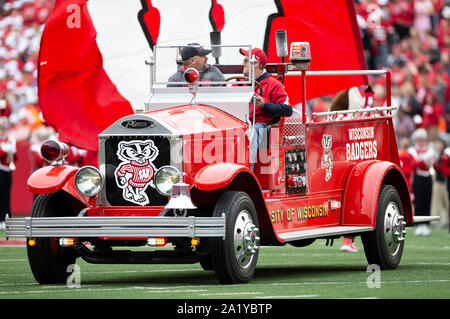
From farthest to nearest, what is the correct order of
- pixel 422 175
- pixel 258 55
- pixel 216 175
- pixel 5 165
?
pixel 5 165, pixel 422 175, pixel 258 55, pixel 216 175

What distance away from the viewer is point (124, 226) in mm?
10008

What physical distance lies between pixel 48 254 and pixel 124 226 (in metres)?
1.09

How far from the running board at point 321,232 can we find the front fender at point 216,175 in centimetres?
108

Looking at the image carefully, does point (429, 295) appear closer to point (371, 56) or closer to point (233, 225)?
point (233, 225)

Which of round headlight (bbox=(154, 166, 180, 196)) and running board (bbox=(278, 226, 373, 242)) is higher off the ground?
round headlight (bbox=(154, 166, 180, 196))

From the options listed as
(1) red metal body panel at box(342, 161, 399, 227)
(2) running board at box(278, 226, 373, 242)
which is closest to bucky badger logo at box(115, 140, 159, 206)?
(2) running board at box(278, 226, 373, 242)

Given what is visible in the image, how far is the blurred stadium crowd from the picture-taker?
27072 mm

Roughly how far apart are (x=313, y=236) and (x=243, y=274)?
1.20 metres

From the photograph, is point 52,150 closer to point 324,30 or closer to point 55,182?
point 55,182

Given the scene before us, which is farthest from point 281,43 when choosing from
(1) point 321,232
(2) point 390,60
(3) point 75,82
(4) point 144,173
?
(2) point 390,60

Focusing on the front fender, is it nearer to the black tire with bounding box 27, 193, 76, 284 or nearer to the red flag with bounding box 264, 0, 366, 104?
the black tire with bounding box 27, 193, 76, 284

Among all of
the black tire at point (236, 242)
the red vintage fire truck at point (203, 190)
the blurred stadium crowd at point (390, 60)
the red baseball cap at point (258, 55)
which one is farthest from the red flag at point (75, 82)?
the black tire at point (236, 242)

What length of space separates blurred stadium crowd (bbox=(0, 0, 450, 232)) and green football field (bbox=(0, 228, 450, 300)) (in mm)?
10964
